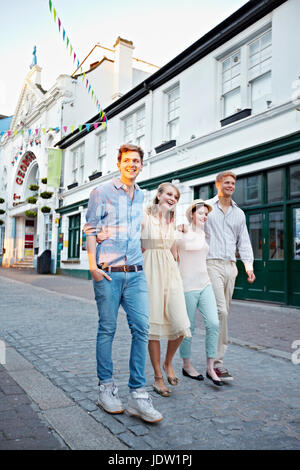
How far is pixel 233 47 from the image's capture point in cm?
1055

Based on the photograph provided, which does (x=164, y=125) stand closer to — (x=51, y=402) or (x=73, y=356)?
(x=73, y=356)

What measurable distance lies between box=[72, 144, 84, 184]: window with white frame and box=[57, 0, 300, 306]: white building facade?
21.5 feet

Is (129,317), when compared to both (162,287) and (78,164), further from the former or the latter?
(78,164)

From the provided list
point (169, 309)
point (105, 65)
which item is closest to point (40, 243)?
point (105, 65)

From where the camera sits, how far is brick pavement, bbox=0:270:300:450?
2.48 meters

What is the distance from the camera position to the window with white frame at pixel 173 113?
509 inches

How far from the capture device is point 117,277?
291 cm

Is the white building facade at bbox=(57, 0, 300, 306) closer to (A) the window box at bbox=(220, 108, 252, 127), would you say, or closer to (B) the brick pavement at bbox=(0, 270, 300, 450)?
(A) the window box at bbox=(220, 108, 252, 127)

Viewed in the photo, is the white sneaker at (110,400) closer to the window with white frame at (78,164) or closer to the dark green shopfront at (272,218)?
the dark green shopfront at (272,218)

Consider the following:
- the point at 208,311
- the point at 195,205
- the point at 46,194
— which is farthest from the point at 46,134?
the point at 208,311

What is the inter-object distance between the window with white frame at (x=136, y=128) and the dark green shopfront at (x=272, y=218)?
5.14m

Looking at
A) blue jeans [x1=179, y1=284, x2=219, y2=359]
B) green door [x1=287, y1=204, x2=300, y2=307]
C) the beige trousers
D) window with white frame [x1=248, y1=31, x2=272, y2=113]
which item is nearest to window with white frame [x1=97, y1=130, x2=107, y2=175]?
window with white frame [x1=248, y1=31, x2=272, y2=113]

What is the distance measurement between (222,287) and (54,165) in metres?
19.1

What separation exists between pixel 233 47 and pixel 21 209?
69.9 feet
